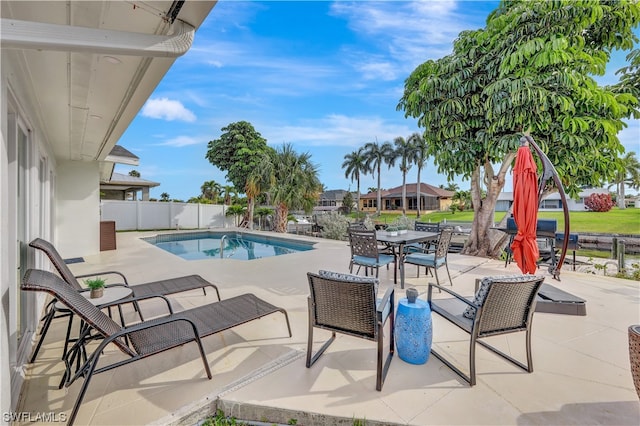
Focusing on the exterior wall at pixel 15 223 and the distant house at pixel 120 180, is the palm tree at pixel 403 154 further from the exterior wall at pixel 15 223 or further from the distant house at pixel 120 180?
the exterior wall at pixel 15 223

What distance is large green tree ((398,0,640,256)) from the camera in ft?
20.9

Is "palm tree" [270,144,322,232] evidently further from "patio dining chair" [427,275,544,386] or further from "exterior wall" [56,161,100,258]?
"patio dining chair" [427,275,544,386]

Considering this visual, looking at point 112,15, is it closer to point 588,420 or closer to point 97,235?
point 588,420

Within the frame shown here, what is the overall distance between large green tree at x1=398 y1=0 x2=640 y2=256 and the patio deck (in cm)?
474

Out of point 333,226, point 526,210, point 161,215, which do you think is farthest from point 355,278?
point 161,215

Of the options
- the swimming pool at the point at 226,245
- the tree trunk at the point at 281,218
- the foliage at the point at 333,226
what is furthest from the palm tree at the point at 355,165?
the swimming pool at the point at 226,245

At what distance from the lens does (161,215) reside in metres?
18.2

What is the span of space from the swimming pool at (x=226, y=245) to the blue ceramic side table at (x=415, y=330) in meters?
7.88

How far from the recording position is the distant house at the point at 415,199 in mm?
42091

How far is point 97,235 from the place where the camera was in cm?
852

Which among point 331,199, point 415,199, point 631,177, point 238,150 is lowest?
point 415,199

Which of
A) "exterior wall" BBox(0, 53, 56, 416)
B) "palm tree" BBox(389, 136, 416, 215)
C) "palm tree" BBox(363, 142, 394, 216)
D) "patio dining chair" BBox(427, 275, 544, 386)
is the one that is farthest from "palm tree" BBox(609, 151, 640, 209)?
"exterior wall" BBox(0, 53, 56, 416)

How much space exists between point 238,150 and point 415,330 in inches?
816

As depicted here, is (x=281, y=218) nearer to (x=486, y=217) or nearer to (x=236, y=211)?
(x=236, y=211)
